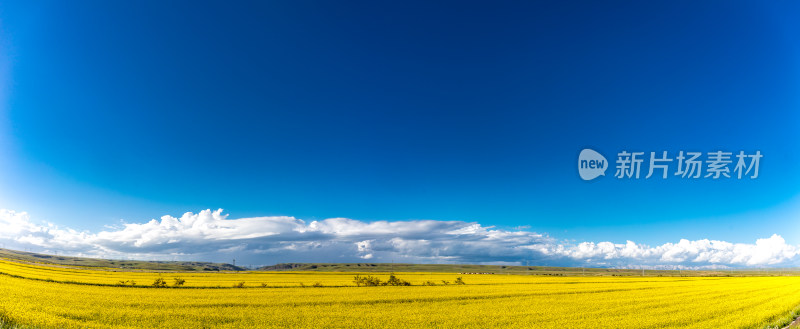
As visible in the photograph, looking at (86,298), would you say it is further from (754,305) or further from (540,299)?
(754,305)

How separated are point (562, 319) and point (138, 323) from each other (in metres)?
32.3

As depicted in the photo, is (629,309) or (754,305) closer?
(629,309)

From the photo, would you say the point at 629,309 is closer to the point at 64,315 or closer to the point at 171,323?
the point at 171,323

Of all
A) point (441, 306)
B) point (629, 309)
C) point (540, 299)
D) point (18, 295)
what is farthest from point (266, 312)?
point (629, 309)

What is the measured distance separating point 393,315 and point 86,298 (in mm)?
30296

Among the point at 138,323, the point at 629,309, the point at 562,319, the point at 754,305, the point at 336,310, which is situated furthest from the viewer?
the point at 754,305

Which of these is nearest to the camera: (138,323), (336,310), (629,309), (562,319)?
(138,323)

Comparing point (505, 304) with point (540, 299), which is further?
point (540, 299)

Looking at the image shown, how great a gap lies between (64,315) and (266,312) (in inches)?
547

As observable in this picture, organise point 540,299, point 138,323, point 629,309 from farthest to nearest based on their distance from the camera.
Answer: point 540,299
point 629,309
point 138,323

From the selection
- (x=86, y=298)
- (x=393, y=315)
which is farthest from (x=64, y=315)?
(x=393, y=315)

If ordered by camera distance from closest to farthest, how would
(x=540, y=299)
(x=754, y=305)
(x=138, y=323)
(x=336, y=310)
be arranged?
(x=138, y=323) → (x=336, y=310) → (x=754, y=305) → (x=540, y=299)

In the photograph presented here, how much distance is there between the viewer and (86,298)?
36.0 meters

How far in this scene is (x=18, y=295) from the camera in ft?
115
